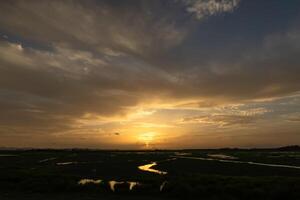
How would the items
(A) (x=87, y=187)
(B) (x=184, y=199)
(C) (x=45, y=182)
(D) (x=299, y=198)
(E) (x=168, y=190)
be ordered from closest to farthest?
(D) (x=299, y=198) < (B) (x=184, y=199) < (E) (x=168, y=190) < (A) (x=87, y=187) < (C) (x=45, y=182)

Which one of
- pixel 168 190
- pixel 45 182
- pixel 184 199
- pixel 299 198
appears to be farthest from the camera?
pixel 45 182

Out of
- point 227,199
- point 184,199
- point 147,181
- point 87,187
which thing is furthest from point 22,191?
point 227,199

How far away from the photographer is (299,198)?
2777 centimetres

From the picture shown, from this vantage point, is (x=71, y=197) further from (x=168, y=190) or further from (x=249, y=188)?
(x=249, y=188)

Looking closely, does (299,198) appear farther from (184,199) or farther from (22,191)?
(22,191)

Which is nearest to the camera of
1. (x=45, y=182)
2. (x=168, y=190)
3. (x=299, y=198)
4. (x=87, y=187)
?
(x=299, y=198)

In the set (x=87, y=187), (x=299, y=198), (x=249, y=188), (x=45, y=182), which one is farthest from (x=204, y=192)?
(x=45, y=182)

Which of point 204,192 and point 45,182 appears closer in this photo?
point 204,192

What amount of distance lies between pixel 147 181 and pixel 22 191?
13432mm

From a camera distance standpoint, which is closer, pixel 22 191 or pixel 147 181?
pixel 22 191

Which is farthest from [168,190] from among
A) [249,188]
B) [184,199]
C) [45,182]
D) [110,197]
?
[45,182]

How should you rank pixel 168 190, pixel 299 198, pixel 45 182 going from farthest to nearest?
pixel 45 182 < pixel 168 190 < pixel 299 198

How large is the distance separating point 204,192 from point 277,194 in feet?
20.5

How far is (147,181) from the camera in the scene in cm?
3897
